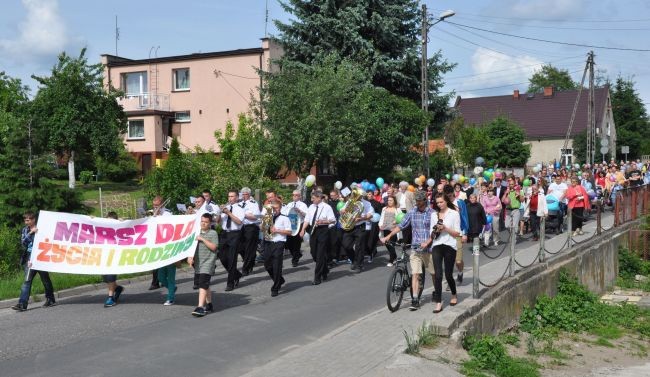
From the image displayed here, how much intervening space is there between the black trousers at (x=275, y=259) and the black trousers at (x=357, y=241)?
3124mm

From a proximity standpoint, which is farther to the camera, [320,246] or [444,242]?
[320,246]

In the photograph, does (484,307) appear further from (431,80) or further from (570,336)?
(431,80)

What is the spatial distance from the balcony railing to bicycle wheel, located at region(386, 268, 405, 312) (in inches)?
1220

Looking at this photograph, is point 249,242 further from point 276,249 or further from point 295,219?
point 276,249

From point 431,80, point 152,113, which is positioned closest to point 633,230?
point 431,80

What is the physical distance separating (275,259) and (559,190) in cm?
1156

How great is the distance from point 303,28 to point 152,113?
42.9 ft

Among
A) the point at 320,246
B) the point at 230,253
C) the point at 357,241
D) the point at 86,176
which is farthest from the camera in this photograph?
the point at 86,176

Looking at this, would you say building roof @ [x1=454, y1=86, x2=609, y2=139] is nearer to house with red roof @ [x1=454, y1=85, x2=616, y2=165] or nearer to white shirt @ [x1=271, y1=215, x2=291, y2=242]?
house with red roof @ [x1=454, y1=85, x2=616, y2=165]

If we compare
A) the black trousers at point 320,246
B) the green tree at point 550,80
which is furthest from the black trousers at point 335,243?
the green tree at point 550,80

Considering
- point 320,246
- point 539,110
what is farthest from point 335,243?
point 539,110

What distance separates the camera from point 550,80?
3844 inches

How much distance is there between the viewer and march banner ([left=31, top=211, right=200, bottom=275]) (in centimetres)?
1167

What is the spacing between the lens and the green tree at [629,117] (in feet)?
227
